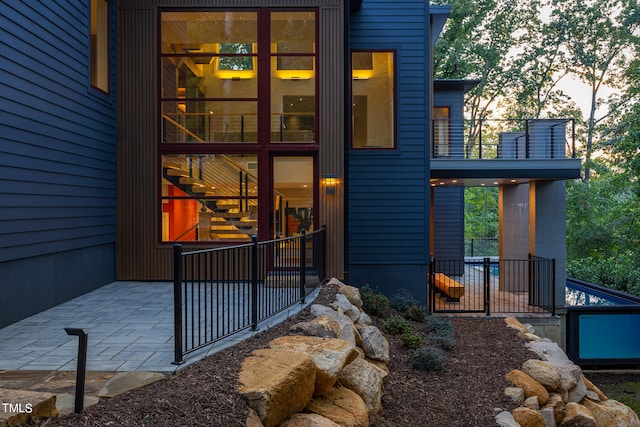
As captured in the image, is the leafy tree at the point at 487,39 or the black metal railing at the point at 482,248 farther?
the black metal railing at the point at 482,248

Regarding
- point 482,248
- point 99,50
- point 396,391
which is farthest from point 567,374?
point 482,248

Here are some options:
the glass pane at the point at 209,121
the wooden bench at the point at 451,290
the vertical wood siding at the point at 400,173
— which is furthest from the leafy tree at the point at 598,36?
the glass pane at the point at 209,121

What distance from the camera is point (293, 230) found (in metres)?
7.84

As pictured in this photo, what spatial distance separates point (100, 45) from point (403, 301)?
699cm

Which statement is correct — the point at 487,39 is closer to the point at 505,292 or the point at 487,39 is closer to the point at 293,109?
the point at 505,292

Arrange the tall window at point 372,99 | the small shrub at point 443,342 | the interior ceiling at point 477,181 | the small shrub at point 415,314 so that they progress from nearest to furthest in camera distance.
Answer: the small shrub at point 443,342 → the small shrub at point 415,314 → the tall window at point 372,99 → the interior ceiling at point 477,181

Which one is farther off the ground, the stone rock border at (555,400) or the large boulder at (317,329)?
the large boulder at (317,329)

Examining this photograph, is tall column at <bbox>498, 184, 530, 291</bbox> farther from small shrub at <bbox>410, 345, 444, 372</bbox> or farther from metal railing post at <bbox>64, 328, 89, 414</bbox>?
metal railing post at <bbox>64, 328, 89, 414</bbox>

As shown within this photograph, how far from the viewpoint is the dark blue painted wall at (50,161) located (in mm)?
4914

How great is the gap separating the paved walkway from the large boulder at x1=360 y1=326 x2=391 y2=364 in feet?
3.05

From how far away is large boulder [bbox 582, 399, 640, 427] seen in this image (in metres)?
5.26

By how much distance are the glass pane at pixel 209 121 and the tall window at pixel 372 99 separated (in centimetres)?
212

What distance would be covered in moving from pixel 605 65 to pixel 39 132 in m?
22.8

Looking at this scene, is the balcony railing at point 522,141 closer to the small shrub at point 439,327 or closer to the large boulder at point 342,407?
the small shrub at point 439,327
